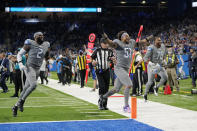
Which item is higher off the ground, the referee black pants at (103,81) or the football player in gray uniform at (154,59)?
the football player in gray uniform at (154,59)

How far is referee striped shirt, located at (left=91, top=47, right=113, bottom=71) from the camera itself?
10.6 metres

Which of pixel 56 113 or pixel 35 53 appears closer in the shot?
pixel 35 53

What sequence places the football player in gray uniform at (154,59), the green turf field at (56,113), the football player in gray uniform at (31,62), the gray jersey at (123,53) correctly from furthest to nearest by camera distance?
the football player in gray uniform at (154,59) → the gray jersey at (123,53) → the football player in gray uniform at (31,62) → the green turf field at (56,113)

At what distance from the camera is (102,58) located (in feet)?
34.9

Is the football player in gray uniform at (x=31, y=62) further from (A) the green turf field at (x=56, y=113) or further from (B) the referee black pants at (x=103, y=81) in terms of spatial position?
(B) the referee black pants at (x=103, y=81)

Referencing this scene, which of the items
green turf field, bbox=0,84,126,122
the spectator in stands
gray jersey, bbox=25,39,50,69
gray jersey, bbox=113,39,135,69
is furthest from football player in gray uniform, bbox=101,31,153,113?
the spectator in stands

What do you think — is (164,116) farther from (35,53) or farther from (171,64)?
(171,64)

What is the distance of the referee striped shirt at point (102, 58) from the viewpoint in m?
10.6

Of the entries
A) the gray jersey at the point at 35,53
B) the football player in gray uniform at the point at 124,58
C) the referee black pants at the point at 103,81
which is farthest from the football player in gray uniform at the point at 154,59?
the gray jersey at the point at 35,53

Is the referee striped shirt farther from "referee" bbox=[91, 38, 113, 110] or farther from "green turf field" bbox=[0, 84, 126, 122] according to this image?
"green turf field" bbox=[0, 84, 126, 122]

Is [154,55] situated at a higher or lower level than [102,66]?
higher

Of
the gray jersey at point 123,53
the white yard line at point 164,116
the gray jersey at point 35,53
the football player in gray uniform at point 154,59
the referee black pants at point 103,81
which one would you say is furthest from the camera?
the football player in gray uniform at point 154,59

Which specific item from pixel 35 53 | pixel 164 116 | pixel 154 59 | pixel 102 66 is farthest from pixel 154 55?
pixel 35 53

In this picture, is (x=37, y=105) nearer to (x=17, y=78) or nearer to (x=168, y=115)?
(x=17, y=78)
